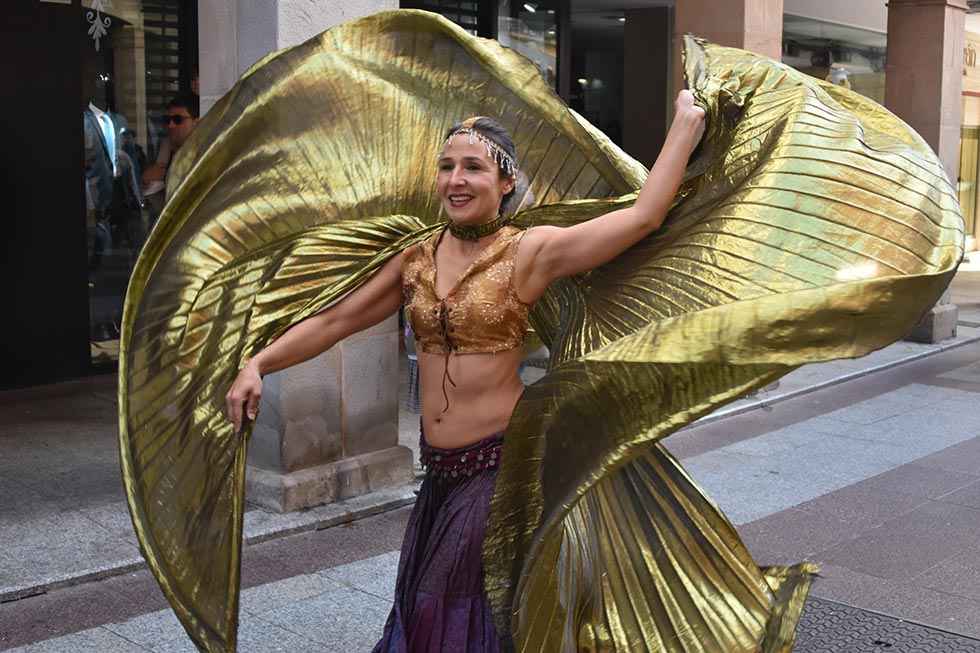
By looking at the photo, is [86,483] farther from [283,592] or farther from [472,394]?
[472,394]

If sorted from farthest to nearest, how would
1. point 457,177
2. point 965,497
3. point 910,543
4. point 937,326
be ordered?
point 937,326
point 965,497
point 910,543
point 457,177

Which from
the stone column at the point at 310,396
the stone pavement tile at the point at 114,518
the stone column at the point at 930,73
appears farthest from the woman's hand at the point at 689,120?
the stone column at the point at 930,73

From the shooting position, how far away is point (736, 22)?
30.3ft

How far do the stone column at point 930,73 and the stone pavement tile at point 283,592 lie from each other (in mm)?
8611

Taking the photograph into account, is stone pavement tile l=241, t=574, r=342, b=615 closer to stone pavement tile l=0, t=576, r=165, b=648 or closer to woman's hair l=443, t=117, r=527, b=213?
stone pavement tile l=0, t=576, r=165, b=648

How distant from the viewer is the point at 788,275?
2.70 meters

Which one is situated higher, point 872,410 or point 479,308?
point 479,308

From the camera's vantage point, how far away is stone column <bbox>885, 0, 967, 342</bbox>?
12305 mm

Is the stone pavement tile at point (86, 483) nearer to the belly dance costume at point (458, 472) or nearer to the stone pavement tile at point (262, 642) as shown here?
the stone pavement tile at point (262, 642)

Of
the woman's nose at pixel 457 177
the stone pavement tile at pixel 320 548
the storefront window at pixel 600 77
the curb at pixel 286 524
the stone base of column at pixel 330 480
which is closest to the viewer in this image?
the woman's nose at pixel 457 177

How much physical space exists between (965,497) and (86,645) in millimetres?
4649

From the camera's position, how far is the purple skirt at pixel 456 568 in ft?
10.7

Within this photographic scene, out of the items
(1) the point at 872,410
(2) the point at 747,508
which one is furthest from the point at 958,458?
(2) the point at 747,508

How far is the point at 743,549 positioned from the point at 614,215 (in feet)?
3.52
